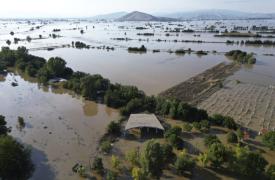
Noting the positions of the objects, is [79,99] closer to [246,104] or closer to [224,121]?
[224,121]

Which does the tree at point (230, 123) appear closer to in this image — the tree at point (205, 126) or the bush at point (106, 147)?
the tree at point (205, 126)

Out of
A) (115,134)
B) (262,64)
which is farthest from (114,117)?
(262,64)

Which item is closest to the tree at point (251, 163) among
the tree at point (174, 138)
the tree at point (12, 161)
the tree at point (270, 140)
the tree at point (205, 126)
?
the tree at point (270, 140)

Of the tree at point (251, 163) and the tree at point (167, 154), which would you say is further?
the tree at point (167, 154)

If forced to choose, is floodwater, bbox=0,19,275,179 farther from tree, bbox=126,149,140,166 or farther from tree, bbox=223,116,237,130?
tree, bbox=223,116,237,130

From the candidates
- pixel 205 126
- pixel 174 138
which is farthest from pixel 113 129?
pixel 205 126

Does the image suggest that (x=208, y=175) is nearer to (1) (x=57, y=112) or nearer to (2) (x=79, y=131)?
(2) (x=79, y=131)
